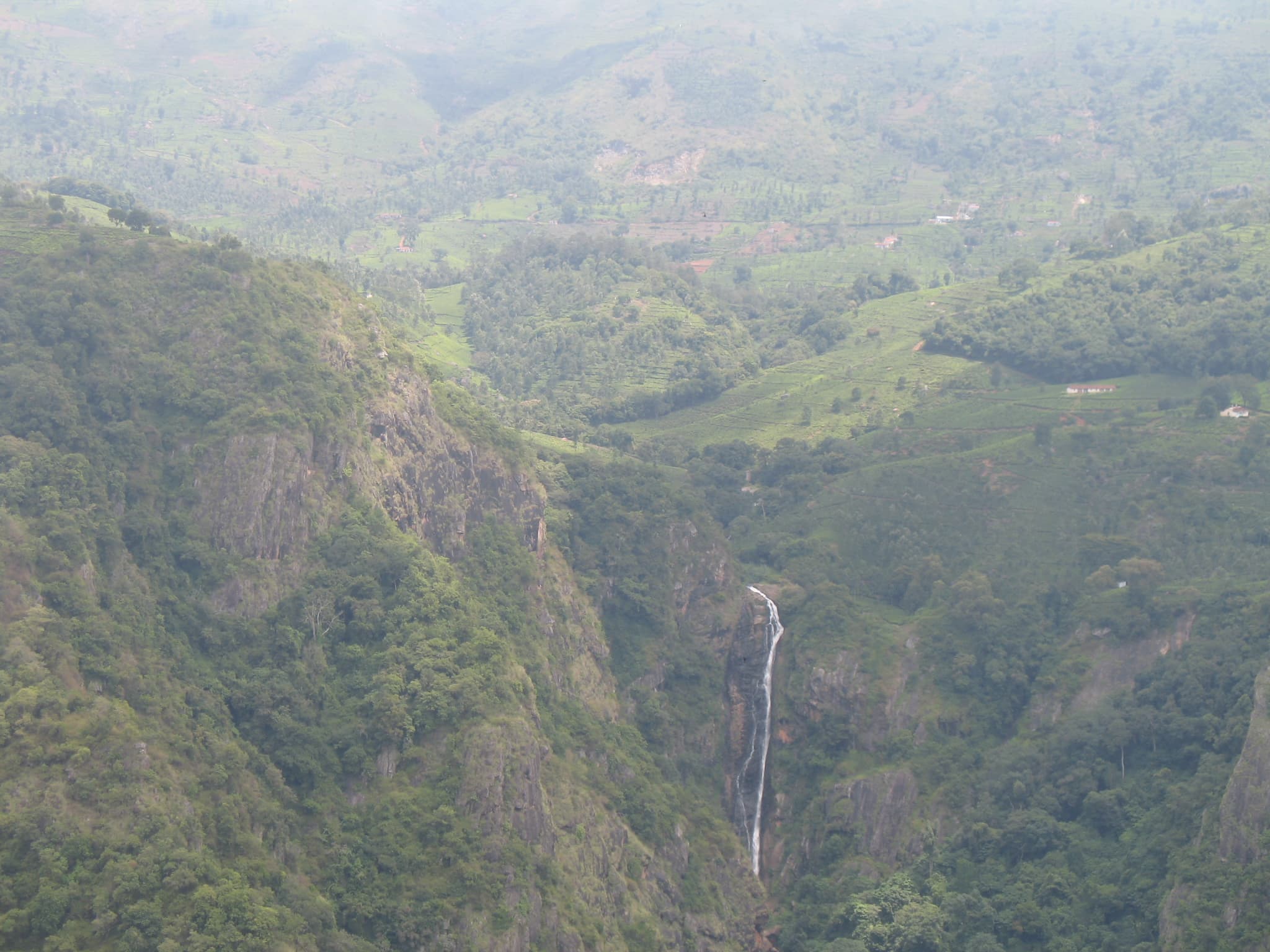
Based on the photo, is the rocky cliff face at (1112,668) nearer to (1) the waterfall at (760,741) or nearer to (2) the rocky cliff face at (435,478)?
(1) the waterfall at (760,741)

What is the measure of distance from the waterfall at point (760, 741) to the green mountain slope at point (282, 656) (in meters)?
3.07

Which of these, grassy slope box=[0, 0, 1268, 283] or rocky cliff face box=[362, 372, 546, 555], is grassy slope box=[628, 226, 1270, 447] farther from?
grassy slope box=[0, 0, 1268, 283]

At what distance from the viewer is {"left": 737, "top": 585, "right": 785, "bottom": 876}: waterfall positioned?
232ft

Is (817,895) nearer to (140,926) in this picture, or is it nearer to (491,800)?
(491,800)

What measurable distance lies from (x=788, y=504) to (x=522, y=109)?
112 metres

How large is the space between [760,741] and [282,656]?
24.9m

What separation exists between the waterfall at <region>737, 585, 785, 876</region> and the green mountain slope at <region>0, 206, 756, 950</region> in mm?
3065

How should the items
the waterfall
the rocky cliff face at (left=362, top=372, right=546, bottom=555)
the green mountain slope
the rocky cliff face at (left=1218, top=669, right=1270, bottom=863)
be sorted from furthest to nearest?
the waterfall < the rocky cliff face at (left=362, top=372, right=546, bottom=555) < the rocky cliff face at (left=1218, top=669, right=1270, bottom=863) < the green mountain slope

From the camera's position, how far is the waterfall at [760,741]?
70750mm

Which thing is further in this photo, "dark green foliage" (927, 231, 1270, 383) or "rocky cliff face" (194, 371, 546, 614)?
"dark green foliage" (927, 231, 1270, 383)

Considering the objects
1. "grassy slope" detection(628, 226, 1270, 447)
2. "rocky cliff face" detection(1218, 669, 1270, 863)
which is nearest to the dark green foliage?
"grassy slope" detection(628, 226, 1270, 447)

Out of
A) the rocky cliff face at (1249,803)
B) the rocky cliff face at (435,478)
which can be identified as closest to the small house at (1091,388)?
the rocky cliff face at (435,478)

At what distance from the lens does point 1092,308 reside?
97562mm

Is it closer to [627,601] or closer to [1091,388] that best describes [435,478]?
[627,601]
